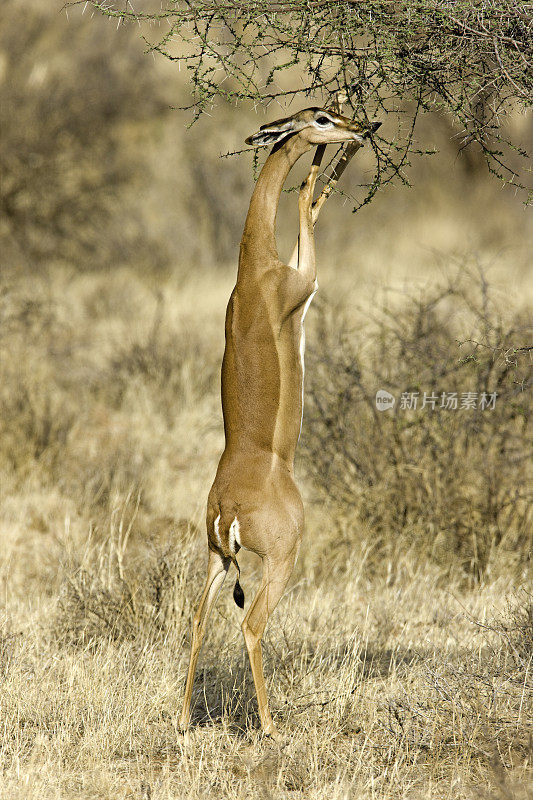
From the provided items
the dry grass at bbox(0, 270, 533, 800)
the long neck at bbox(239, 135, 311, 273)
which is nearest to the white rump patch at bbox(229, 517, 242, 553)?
the dry grass at bbox(0, 270, 533, 800)

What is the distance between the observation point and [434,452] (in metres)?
7.34

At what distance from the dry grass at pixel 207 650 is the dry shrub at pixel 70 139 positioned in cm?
692

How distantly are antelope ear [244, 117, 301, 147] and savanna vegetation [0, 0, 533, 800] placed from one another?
82 cm

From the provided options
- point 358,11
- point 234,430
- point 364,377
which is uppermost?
point 358,11

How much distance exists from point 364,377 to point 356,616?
7.42ft

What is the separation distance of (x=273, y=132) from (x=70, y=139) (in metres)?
14.1

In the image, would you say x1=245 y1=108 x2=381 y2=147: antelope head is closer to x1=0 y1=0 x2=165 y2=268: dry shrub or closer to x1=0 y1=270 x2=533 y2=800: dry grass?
x1=0 y1=270 x2=533 y2=800: dry grass

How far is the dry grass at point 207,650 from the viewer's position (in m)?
4.07

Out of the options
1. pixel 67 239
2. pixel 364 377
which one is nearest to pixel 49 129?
pixel 67 239

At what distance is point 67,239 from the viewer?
16.5 m

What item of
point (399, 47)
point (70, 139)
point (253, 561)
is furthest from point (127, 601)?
point (70, 139)

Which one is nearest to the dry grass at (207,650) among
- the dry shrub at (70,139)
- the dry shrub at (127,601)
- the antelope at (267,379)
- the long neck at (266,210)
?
the dry shrub at (127,601)

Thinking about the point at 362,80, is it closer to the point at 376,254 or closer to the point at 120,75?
the point at 376,254

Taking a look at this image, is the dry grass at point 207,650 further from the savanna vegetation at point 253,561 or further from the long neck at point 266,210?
the long neck at point 266,210
